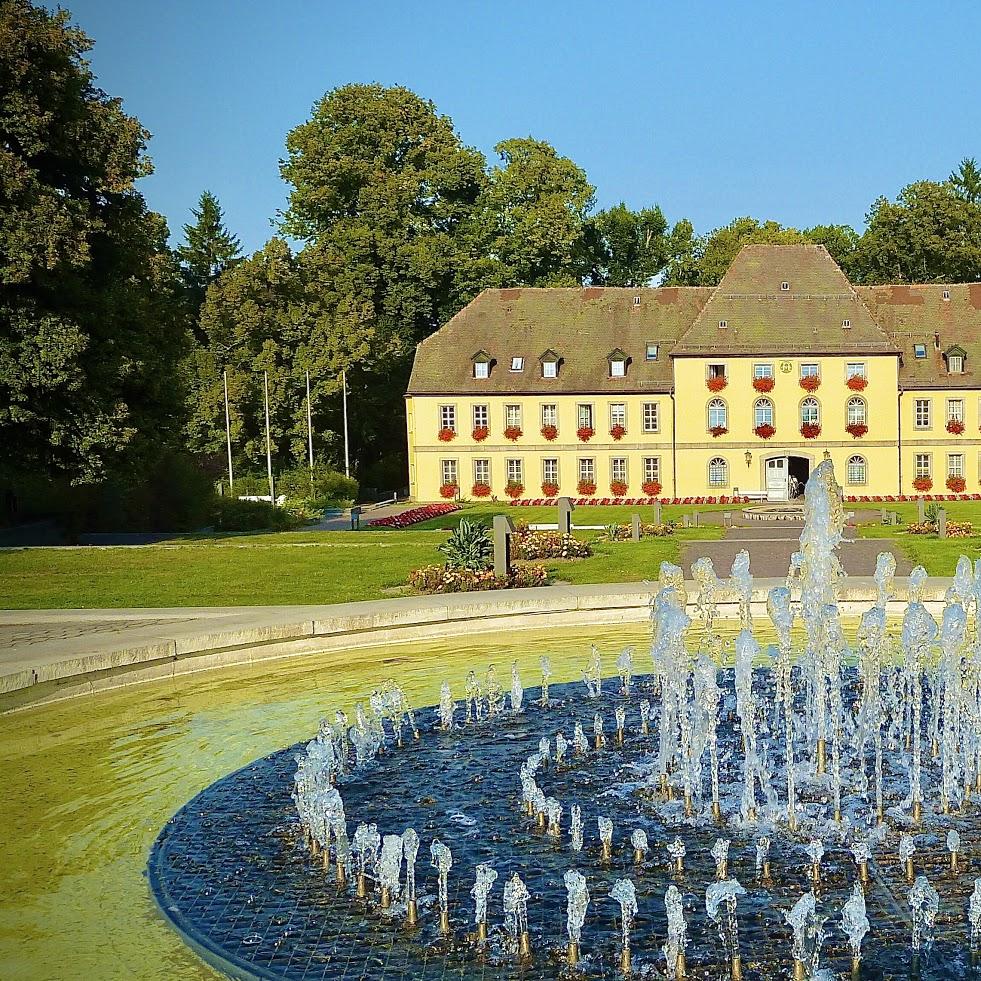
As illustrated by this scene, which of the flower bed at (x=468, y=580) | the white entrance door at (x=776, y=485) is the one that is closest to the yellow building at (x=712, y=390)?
the white entrance door at (x=776, y=485)

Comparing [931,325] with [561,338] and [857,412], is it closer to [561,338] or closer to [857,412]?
[857,412]

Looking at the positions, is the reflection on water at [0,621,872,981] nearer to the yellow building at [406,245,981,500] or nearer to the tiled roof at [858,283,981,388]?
the yellow building at [406,245,981,500]

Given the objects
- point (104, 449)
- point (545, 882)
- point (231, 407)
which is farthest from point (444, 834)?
point (231, 407)

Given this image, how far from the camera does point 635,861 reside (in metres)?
9.63

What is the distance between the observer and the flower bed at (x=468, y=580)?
76.1ft

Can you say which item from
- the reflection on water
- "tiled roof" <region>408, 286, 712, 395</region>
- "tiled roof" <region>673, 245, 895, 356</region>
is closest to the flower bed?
the reflection on water

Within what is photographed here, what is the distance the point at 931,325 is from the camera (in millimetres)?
56500

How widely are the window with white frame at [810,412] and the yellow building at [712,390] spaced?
6 cm

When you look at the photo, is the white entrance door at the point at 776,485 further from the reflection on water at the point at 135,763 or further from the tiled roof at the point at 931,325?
the reflection on water at the point at 135,763

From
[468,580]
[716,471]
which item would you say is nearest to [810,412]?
[716,471]

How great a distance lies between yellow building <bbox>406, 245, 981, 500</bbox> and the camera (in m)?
54.6

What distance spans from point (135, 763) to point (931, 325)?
166 feet

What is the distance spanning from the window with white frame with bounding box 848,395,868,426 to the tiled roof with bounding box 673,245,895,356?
219cm

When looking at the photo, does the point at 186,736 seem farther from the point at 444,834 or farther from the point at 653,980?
the point at 653,980
